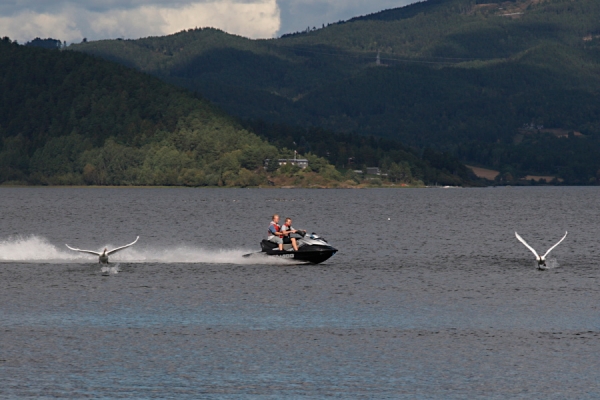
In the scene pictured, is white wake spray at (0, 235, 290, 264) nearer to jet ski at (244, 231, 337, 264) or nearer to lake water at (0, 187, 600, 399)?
lake water at (0, 187, 600, 399)

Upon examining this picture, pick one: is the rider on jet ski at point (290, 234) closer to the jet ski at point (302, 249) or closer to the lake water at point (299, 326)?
the jet ski at point (302, 249)

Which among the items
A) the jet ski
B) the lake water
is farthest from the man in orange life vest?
the lake water

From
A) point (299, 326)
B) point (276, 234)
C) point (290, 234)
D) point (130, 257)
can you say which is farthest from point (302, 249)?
point (299, 326)

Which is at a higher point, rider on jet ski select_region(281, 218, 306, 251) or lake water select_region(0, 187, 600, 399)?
rider on jet ski select_region(281, 218, 306, 251)

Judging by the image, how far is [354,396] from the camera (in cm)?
2875

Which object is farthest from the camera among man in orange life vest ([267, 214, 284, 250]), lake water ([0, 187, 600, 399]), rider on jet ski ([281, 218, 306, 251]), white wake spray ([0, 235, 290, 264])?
white wake spray ([0, 235, 290, 264])

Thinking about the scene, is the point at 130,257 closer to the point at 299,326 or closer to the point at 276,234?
the point at 276,234

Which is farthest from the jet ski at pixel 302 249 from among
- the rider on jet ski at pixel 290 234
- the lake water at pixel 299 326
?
the lake water at pixel 299 326

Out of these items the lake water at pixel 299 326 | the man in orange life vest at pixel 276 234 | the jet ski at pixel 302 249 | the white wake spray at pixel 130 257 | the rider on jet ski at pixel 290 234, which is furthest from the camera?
the white wake spray at pixel 130 257

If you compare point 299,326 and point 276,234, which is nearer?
point 299,326

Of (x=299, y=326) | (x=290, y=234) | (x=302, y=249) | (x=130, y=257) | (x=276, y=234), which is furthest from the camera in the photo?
(x=130, y=257)

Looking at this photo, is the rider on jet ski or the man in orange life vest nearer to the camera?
the man in orange life vest

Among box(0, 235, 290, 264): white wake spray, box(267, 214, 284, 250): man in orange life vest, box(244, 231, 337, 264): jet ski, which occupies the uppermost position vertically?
box(267, 214, 284, 250): man in orange life vest

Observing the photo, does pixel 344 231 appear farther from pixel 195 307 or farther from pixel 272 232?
pixel 195 307
